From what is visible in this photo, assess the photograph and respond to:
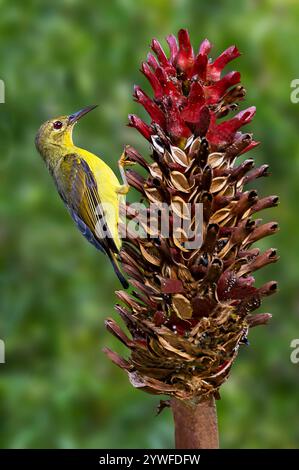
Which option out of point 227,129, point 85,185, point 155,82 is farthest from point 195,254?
point 85,185

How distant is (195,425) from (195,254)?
348mm

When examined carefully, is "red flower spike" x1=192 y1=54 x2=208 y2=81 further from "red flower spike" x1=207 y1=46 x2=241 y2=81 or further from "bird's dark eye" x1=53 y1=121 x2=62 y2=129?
"bird's dark eye" x1=53 y1=121 x2=62 y2=129

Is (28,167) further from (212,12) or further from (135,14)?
(212,12)

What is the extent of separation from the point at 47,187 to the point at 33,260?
1.49 ft

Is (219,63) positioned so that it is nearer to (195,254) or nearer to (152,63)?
(152,63)

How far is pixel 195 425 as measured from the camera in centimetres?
180

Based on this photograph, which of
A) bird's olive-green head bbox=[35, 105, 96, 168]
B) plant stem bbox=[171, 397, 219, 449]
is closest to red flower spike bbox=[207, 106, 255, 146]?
plant stem bbox=[171, 397, 219, 449]

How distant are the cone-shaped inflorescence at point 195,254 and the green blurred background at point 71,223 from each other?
9.74ft

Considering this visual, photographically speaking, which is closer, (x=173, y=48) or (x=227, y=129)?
(x=227, y=129)

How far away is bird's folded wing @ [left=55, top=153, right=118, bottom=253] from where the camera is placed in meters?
3.78

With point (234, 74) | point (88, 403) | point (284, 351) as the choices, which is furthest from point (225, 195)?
point (284, 351)

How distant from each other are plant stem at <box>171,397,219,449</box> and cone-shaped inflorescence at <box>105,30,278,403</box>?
21 mm

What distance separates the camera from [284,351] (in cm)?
546

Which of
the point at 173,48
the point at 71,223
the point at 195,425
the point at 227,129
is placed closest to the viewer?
the point at 195,425
